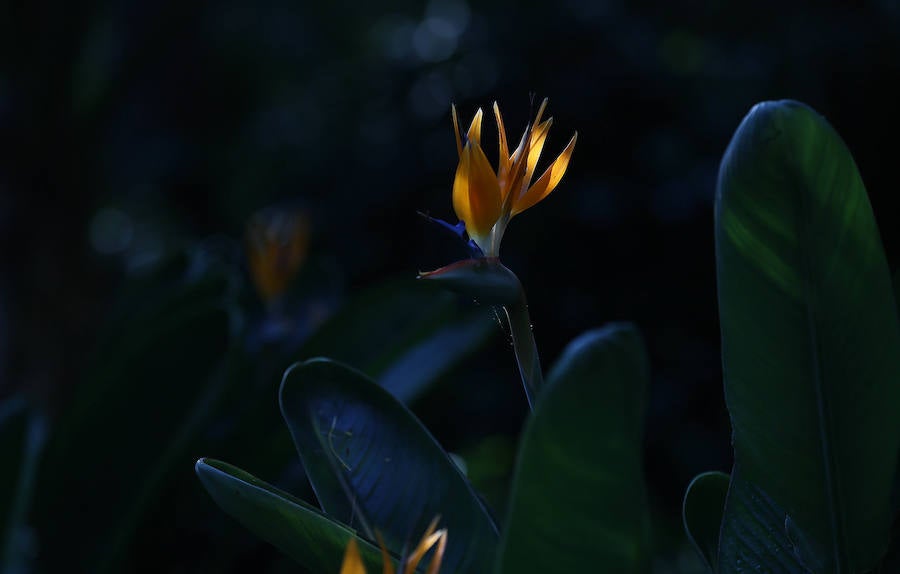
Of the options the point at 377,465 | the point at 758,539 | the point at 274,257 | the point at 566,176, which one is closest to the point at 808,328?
the point at 758,539

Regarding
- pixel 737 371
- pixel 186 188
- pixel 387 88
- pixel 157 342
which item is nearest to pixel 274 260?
pixel 157 342

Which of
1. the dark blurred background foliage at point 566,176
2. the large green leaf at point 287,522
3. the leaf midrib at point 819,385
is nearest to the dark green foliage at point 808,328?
the leaf midrib at point 819,385

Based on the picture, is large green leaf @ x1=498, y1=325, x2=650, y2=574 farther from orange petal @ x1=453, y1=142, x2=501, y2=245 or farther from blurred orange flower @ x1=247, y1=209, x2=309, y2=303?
blurred orange flower @ x1=247, y1=209, x2=309, y2=303

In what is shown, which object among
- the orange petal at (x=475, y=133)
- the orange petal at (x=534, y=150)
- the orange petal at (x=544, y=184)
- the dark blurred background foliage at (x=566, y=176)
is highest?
the orange petal at (x=475, y=133)

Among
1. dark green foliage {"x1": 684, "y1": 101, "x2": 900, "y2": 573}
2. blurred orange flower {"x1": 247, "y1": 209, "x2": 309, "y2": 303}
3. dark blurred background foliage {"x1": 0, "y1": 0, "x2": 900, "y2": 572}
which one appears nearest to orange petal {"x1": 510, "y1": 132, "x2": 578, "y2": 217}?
dark green foliage {"x1": 684, "y1": 101, "x2": 900, "y2": 573}

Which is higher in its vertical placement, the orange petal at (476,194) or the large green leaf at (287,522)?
the orange petal at (476,194)

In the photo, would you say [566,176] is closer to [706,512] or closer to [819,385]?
[706,512]

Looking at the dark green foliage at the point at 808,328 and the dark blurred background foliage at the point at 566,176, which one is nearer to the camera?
the dark green foliage at the point at 808,328

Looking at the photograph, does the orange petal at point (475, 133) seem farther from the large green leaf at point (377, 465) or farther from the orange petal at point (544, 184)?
the large green leaf at point (377, 465)
